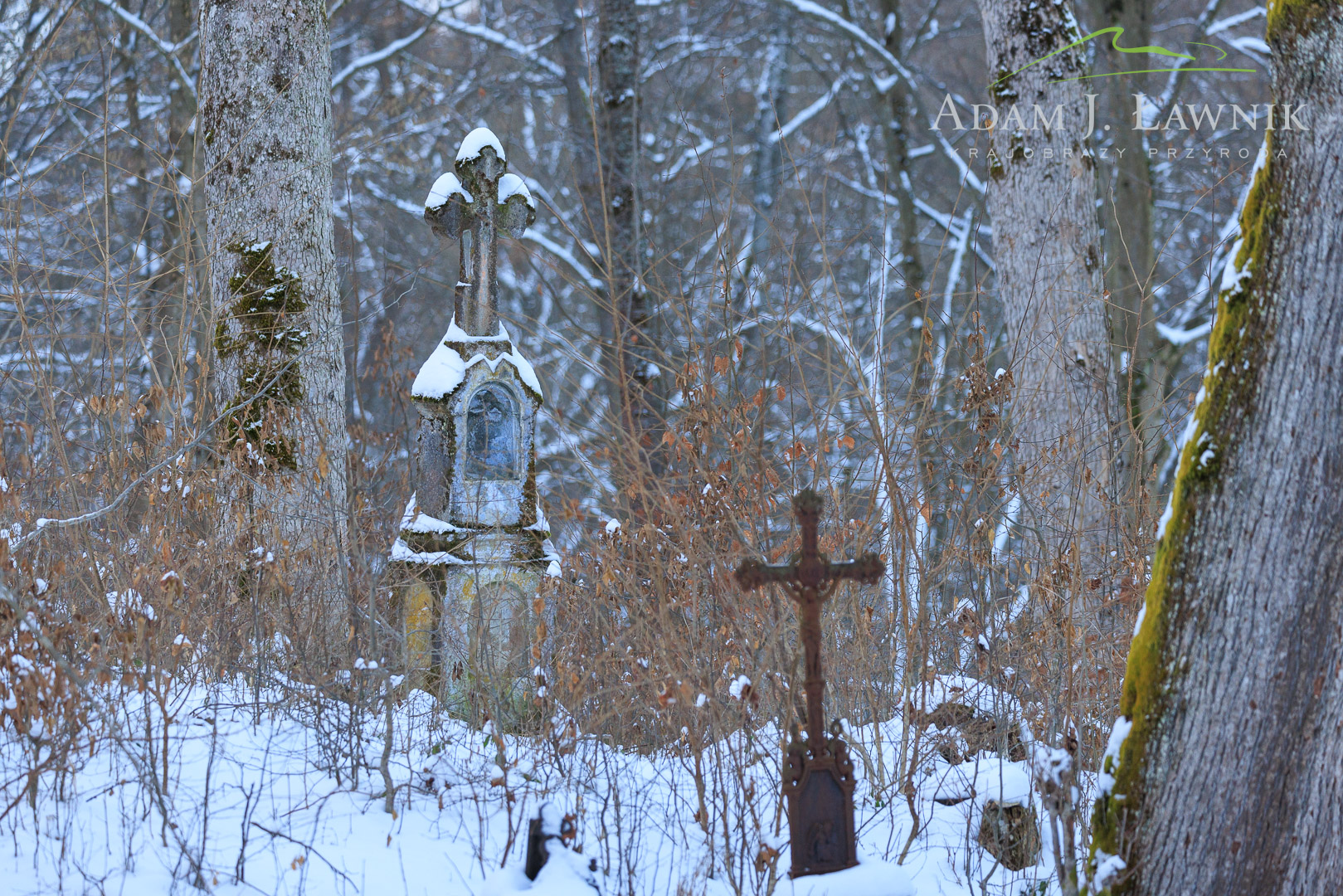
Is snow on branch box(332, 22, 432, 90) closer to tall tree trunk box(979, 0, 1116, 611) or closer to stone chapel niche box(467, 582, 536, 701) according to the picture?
tall tree trunk box(979, 0, 1116, 611)

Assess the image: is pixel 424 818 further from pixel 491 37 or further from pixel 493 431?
pixel 491 37

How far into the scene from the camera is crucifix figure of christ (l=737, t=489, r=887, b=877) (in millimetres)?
2605

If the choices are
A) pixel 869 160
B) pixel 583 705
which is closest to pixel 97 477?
pixel 583 705

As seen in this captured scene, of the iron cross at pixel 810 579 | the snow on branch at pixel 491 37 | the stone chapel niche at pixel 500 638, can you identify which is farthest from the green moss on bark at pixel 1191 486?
the snow on branch at pixel 491 37

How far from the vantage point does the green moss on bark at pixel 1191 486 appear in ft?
8.08

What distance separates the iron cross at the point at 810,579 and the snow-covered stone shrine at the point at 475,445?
2.51 m

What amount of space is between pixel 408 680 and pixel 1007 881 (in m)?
2.16

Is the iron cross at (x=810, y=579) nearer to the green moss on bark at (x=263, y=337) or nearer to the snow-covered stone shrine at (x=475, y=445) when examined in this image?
the snow-covered stone shrine at (x=475, y=445)

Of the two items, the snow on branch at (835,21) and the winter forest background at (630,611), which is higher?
the snow on branch at (835,21)

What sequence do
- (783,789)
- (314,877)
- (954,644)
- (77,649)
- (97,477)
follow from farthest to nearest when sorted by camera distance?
(97,477) → (954,644) → (77,649) → (314,877) → (783,789)

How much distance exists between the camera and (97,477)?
195 inches

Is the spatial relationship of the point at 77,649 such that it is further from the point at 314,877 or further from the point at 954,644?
the point at 954,644

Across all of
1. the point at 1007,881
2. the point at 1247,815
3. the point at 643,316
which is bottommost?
the point at 1007,881

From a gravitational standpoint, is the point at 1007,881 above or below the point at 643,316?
below
